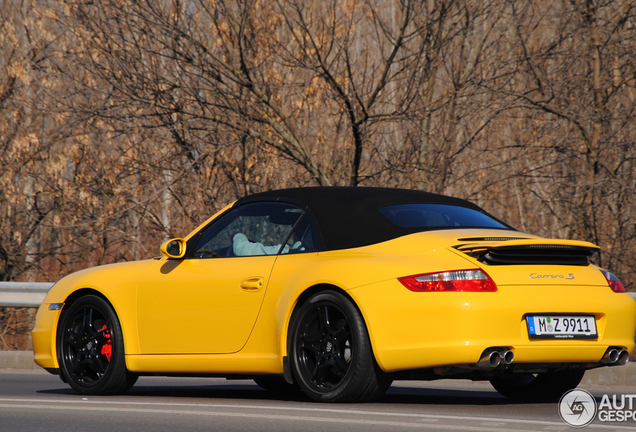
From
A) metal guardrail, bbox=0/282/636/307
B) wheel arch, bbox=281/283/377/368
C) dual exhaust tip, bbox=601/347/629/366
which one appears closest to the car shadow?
wheel arch, bbox=281/283/377/368

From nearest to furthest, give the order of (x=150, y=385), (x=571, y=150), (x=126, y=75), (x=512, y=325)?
(x=512, y=325)
(x=150, y=385)
(x=126, y=75)
(x=571, y=150)

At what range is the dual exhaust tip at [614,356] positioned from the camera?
5898 mm

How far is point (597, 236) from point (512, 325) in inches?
350

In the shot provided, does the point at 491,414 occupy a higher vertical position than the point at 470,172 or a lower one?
lower

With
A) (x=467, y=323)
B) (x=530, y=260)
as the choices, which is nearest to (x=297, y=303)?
(x=467, y=323)

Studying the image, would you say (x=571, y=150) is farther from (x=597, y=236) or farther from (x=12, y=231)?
(x=12, y=231)

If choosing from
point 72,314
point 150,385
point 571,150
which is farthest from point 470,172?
point 72,314

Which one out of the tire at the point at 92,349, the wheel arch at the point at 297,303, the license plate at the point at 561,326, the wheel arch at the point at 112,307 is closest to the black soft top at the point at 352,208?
the wheel arch at the point at 297,303

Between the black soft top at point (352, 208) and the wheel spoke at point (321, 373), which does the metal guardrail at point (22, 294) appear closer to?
the black soft top at point (352, 208)

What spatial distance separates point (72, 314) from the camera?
24.3ft

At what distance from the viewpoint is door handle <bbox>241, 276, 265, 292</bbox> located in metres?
6.44

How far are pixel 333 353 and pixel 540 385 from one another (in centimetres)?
177

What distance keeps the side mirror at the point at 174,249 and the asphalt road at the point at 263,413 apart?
1.03 m

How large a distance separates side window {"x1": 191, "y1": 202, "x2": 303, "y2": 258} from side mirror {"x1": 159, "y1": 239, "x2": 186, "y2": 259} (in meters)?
0.11
